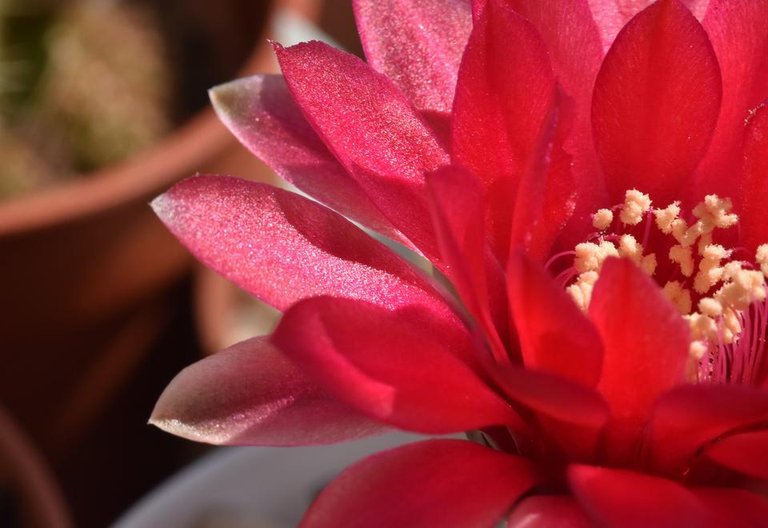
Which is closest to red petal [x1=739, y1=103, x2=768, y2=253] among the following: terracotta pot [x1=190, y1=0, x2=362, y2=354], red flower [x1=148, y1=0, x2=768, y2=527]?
red flower [x1=148, y1=0, x2=768, y2=527]

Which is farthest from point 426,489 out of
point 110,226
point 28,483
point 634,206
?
point 110,226

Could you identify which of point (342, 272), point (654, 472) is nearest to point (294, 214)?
point (342, 272)

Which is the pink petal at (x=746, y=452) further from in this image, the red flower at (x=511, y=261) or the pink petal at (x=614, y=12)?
the pink petal at (x=614, y=12)

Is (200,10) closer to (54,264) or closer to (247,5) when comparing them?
(247,5)

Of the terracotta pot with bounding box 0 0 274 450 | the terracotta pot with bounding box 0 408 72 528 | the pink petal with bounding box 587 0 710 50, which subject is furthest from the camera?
the terracotta pot with bounding box 0 0 274 450

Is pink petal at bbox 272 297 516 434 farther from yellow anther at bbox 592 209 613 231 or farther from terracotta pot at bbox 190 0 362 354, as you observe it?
terracotta pot at bbox 190 0 362 354

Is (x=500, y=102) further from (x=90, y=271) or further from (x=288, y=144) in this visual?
(x=90, y=271)
